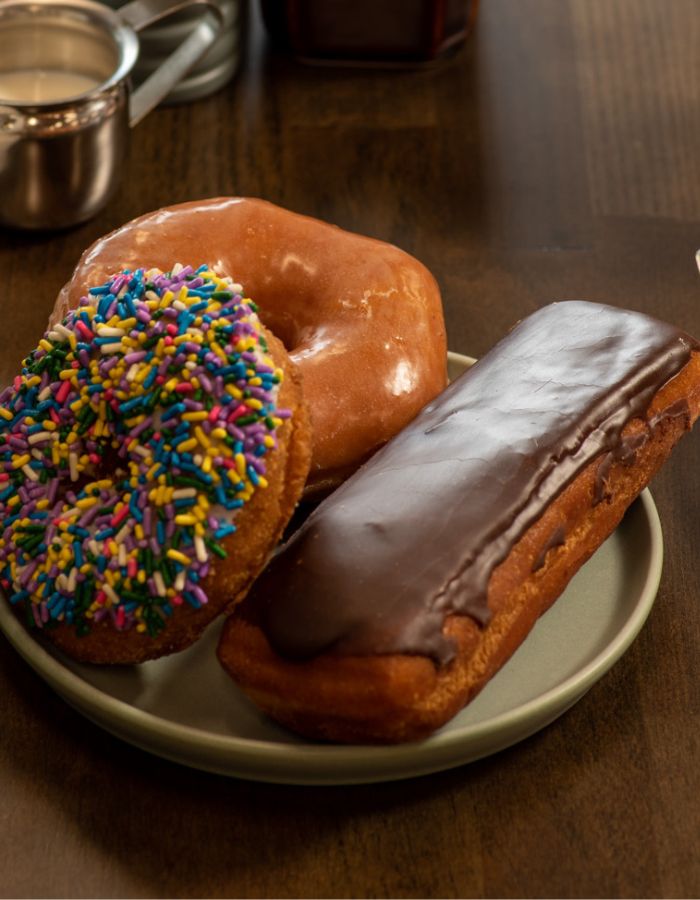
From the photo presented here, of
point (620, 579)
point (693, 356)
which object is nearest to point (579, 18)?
point (693, 356)

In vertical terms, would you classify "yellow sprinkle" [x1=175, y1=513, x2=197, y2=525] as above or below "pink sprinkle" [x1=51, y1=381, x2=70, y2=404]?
below

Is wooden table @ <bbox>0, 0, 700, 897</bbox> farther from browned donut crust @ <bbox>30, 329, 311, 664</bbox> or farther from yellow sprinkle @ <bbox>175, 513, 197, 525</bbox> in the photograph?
yellow sprinkle @ <bbox>175, 513, 197, 525</bbox>

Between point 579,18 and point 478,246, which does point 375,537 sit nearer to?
point 478,246

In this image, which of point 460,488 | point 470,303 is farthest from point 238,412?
point 470,303

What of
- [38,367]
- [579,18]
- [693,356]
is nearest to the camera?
[38,367]

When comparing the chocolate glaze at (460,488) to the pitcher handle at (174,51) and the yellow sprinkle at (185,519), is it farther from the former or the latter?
the pitcher handle at (174,51)

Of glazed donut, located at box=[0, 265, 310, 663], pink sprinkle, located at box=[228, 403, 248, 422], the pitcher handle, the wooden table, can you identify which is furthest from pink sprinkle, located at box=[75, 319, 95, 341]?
the pitcher handle

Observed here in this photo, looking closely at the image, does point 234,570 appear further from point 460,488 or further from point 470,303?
point 470,303
